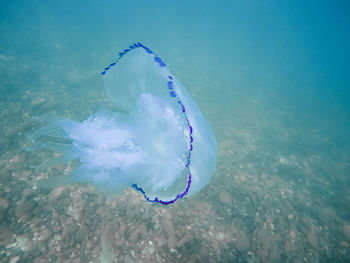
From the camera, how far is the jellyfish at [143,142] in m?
2.81

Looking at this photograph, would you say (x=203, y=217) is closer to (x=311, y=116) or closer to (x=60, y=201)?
(x=60, y=201)

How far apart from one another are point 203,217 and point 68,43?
17649 mm

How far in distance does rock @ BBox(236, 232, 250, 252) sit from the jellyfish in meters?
1.32

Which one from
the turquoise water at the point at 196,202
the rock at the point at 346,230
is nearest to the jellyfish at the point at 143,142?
the turquoise water at the point at 196,202

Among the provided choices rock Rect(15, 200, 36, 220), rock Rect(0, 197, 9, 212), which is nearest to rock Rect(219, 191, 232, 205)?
rock Rect(15, 200, 36, 220)

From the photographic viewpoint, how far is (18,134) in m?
5.02

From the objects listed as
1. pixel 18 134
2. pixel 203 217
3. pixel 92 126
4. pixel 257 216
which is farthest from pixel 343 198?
pixel 18 134

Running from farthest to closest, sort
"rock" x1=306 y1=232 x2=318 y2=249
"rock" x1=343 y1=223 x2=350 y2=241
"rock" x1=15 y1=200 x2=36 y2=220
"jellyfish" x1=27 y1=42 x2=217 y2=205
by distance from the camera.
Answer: "rock" x1=343 y1=223 x2=350 y2=241 < "rock" x1=306 y1=232 x2=318 y2=249 < "rock" x1=15 y1=200 x2=36 y2=220 < "jellyfish" x1=27 y1=42 x2=217 y2=205

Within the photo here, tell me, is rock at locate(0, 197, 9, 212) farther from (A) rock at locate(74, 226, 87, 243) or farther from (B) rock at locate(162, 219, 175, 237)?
(B) rock at locate(162, 219, 175, 237)

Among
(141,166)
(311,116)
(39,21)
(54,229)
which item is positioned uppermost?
(141,166)

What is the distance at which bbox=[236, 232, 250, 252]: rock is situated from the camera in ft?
11.0

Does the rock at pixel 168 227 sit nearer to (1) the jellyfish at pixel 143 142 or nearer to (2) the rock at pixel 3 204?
(1) the jellyfish at pixel 143 142

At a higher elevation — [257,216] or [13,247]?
[257,216]

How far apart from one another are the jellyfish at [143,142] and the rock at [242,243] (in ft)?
4.35
